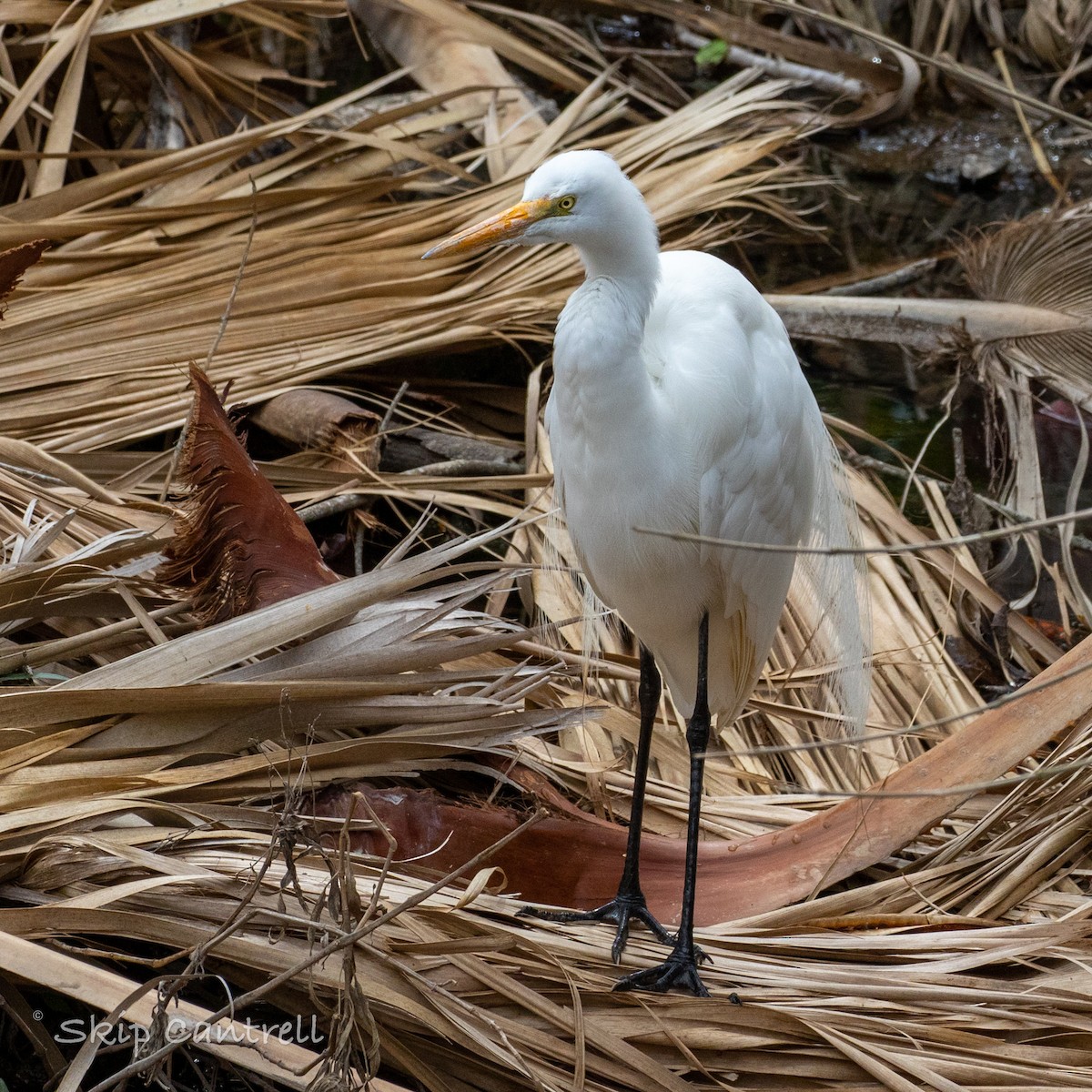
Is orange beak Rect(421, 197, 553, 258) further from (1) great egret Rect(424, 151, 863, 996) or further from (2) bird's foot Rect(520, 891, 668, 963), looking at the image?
(2) bird's foot Rect(520, 891, 668, 963)

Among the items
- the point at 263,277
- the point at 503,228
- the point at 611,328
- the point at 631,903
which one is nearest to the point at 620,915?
the point at 631,903

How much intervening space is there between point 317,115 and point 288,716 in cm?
232

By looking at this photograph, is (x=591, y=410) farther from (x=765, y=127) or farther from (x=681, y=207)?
(x=765, y=127)

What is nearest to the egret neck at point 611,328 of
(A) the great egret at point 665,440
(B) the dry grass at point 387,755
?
(A) the great egret at point 665,440

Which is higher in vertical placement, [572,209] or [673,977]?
[572,209]

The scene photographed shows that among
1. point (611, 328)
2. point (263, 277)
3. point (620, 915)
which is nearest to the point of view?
point (611, 328)

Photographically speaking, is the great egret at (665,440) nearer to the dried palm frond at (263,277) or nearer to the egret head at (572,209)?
the egret head at (572,209)

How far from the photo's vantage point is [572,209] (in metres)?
2.11

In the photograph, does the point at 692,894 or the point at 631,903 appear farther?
the point at 631,903

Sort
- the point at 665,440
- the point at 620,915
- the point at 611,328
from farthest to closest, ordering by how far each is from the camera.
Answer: the point at 620,915 → the point at 665,440 → the point at 611,328

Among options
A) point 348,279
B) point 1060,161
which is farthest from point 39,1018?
point 1060,161

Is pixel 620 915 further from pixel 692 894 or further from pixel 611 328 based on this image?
pixel 611 328

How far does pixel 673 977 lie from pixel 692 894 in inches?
6.5

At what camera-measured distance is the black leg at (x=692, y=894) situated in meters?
2.16
